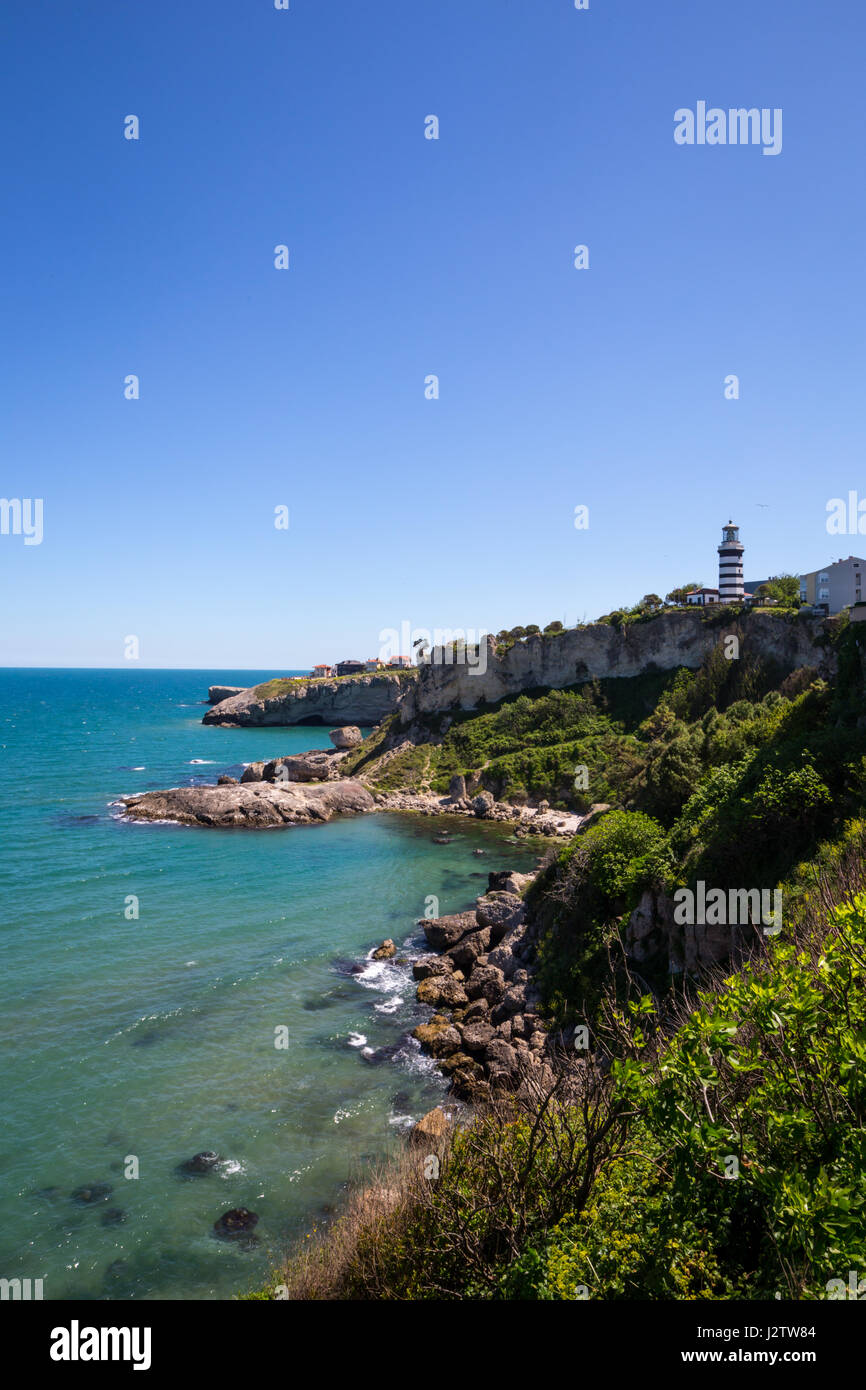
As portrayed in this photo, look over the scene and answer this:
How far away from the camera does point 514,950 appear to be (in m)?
26.1

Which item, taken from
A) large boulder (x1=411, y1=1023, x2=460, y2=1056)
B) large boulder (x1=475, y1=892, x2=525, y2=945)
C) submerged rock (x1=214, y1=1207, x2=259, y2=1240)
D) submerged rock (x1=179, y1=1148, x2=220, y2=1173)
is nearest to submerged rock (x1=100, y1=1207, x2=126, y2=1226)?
submerged rock (x1=179, y1=1148, x2=220, y2=1173)

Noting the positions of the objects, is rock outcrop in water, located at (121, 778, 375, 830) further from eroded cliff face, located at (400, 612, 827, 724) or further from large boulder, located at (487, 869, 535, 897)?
large boulder, located at (487, 869, 535, 897)

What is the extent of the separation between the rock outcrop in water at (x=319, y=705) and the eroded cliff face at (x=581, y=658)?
151ft

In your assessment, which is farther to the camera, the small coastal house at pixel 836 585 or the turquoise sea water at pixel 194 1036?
the small coastal house at pixel 836 585

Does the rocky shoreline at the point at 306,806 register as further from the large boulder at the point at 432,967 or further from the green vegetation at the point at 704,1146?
the green vegetation at the point at 704,1146

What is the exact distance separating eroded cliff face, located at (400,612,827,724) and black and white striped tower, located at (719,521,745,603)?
13.0ft

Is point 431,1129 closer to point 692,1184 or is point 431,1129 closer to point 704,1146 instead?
point 692,1184

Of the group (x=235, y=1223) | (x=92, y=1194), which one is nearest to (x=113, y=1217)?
(x=92, y=1194)

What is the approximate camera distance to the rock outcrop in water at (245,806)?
5491 cm

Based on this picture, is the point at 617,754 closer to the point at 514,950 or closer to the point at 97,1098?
the point at 514,950

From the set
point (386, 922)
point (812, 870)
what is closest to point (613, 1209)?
point (812, 870)

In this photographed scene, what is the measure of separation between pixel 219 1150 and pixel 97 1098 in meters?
4.66

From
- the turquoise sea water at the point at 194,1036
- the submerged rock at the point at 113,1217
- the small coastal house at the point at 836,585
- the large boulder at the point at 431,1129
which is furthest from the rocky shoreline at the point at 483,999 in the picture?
the small coastal house at the point at 836,585
